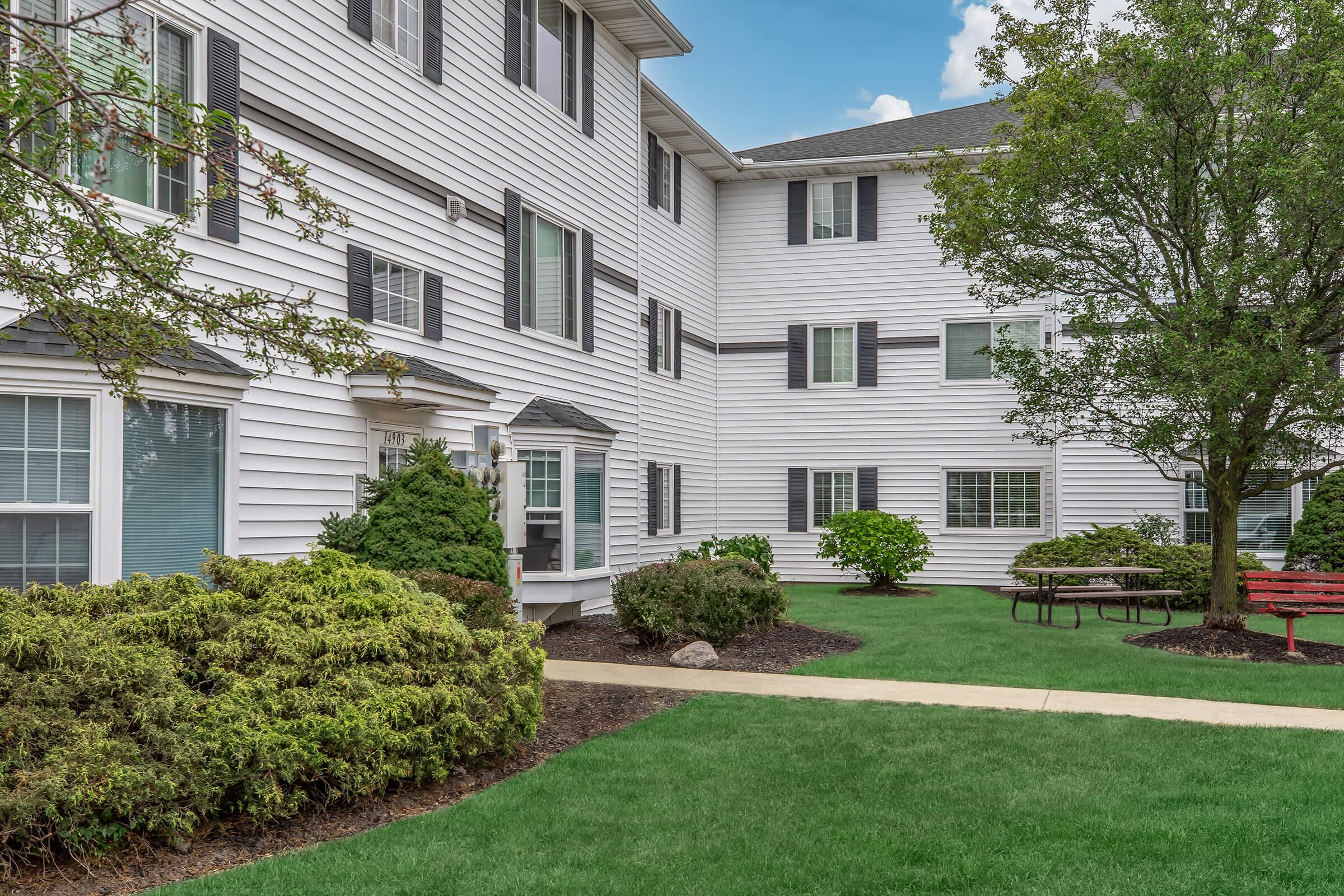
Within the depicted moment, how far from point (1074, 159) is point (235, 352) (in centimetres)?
872

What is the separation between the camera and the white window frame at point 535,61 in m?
14.4

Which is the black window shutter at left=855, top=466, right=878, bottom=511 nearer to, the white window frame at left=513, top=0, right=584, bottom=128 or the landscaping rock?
the white window frame at left=513, top=0, right=584, bottom=128

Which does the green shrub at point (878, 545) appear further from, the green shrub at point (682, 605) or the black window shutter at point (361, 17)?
the black window shutter at point (361, 17)

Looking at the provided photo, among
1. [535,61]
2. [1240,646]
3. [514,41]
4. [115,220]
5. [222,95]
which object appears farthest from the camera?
[535,61]

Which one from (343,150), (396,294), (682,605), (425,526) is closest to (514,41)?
(343,150)

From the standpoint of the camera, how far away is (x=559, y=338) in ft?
49.8

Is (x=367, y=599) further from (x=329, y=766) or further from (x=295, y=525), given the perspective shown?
(x=295, y=525)

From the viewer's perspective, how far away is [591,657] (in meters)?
11.4

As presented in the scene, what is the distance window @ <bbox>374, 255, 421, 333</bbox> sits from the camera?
36.9 ft

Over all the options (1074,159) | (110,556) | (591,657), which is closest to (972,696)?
(591,657)

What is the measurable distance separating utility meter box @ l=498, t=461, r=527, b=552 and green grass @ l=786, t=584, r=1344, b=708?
10.1ft

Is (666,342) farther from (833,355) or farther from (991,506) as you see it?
(991,506)

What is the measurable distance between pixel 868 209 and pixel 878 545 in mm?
7055

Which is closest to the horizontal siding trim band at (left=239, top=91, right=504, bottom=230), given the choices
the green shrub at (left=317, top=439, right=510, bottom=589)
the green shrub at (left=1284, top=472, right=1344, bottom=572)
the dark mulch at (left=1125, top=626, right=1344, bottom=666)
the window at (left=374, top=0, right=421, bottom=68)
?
the window at (left=374, top=0, right=421, bottom=68)
